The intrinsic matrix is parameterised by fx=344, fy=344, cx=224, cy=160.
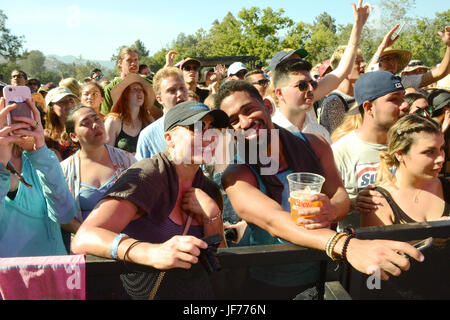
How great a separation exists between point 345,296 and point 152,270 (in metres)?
0.71

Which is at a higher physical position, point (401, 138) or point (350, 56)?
point (350, 56)

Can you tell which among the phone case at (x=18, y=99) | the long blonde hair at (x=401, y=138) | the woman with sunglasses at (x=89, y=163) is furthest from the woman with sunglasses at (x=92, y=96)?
the long blonde hair at (x=401, y=138)

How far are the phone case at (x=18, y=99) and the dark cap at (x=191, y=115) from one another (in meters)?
0.70

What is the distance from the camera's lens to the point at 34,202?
209 cm

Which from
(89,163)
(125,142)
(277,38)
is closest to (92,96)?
(125,142)

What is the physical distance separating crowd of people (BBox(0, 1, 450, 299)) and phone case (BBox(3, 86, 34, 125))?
0.03 meters

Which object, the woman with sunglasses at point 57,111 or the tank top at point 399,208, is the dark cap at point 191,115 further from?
the woman with sunglasses at point 57,111

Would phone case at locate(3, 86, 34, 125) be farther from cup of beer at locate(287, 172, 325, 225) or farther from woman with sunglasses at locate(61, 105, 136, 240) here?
cup of beer at locate(287, 172, 325, 225)

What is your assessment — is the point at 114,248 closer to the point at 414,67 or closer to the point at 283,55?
the point at 283,55

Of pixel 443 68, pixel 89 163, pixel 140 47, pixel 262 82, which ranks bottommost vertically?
pixel 89 163

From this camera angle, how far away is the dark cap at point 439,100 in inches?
153

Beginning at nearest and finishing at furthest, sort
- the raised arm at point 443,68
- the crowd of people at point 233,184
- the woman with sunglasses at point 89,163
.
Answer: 1. the crowd of people at point 233,184
2. the woman with sunglasses at point 89,163
3. the raised arm at point 443,68

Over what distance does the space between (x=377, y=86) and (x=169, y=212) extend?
81.3 inches

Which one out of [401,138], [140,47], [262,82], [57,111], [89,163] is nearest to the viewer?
[401,138]
